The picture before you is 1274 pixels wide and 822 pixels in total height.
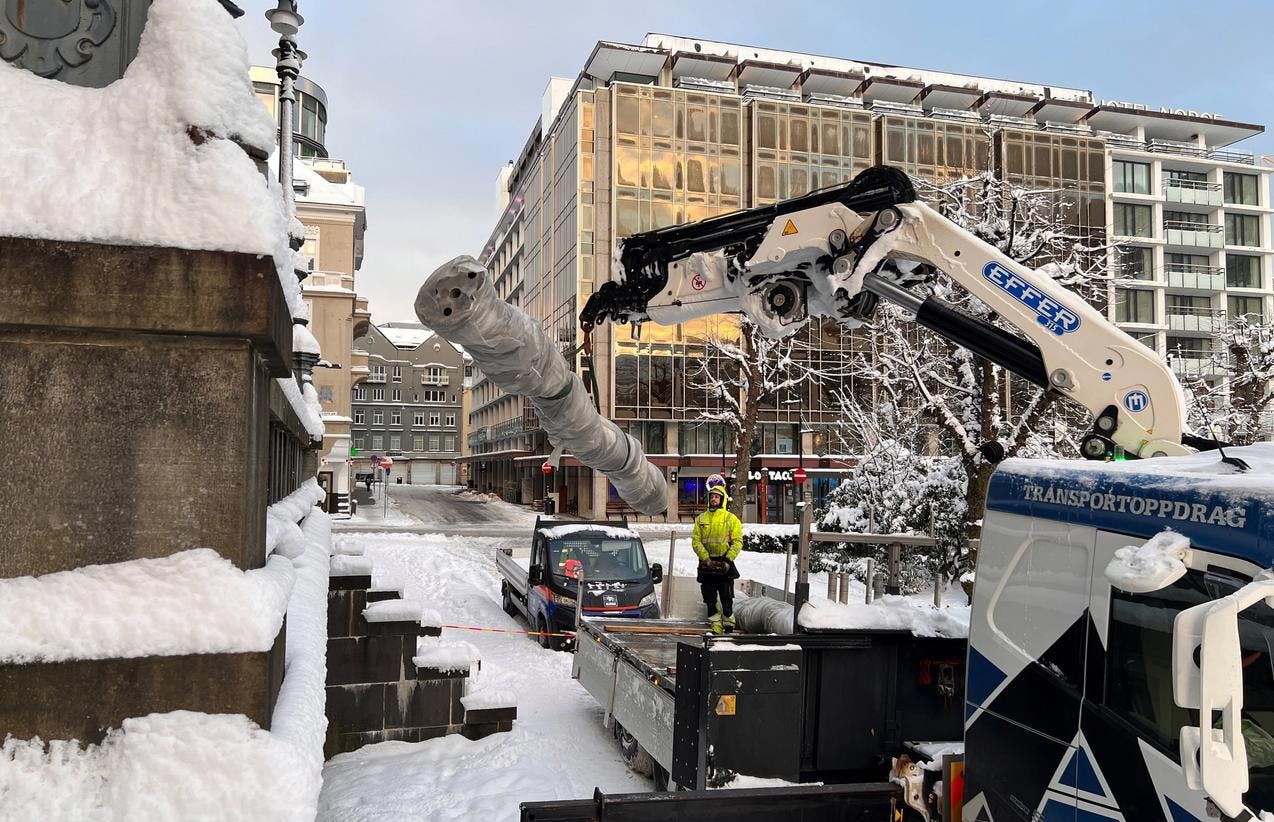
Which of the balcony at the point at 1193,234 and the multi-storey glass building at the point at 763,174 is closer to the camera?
the multi-storey glass building at the point at 763,174

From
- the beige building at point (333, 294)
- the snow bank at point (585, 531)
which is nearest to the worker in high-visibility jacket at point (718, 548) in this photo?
the snow bank at point (585, 531)

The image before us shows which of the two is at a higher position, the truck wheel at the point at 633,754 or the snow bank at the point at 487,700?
the snow bank at the point at 487,700

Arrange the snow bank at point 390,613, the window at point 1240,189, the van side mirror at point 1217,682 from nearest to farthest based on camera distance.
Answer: the van side mirror at point 1217,682
the snow bank at point 390,613
the window at point 1240,189

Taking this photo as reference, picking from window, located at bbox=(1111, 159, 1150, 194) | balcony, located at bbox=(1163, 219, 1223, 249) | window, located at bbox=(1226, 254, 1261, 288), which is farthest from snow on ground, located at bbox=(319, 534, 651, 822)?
window, located at bbox=(1226, 254, 1261, 288)

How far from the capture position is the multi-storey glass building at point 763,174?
47.6m

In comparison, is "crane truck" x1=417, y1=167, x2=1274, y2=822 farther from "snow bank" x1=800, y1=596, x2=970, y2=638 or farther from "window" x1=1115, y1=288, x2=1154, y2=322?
"window" x1=1115, y1=288, x2=1154, y2=322

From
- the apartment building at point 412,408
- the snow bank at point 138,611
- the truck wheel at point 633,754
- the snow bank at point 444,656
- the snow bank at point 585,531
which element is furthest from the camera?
the apartment building at point 412,408

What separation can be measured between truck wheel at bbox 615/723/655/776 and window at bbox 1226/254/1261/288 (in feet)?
221

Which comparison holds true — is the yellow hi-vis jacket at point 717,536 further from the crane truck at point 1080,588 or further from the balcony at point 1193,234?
the balcony at point 1193,234

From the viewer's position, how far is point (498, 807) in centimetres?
759

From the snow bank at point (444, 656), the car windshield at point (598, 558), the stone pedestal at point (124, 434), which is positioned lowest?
the snow bank at point (444, 656)

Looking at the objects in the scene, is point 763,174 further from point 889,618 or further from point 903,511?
point 889,618

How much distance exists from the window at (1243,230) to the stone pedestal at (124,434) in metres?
74.2

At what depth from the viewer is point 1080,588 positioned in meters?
3.87
